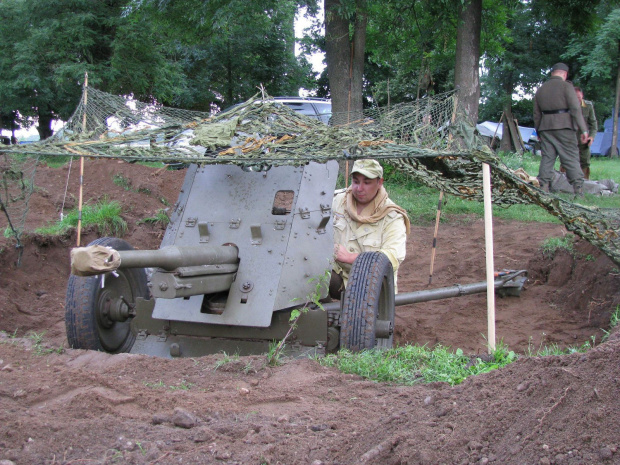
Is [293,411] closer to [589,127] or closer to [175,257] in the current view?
[175,257]

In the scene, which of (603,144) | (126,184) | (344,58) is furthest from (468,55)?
(603,144)

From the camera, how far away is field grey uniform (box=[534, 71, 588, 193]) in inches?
382

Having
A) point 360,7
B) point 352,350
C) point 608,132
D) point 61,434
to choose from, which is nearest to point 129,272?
point 352,350

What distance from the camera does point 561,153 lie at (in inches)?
385

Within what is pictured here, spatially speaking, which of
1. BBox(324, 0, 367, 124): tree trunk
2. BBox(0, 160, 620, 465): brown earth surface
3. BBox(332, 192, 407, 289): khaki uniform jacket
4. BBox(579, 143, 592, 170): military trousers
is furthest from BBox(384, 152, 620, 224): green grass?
BBox(0, 160, 620, 465): brown earth surface

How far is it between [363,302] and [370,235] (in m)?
1.33

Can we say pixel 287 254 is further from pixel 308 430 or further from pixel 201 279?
pixel 308 430

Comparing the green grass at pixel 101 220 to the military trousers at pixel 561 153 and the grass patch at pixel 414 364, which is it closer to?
the grass patch at pixel 414 364

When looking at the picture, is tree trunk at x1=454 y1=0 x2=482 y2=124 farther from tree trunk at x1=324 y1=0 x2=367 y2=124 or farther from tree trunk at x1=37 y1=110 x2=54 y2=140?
tree trunk at x1=37 y1=110 x2=54 y2=140

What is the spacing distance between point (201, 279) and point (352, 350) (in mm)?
1173

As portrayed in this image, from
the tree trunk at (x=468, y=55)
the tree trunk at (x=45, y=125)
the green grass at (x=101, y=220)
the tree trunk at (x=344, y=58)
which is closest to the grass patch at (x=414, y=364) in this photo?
the green grass at (x=101, y=220)

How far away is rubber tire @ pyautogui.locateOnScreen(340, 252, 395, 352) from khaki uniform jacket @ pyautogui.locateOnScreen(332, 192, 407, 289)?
2.18 feet

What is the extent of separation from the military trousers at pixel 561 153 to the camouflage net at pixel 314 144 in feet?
12.4

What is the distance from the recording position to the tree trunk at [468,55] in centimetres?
1013
